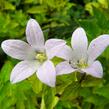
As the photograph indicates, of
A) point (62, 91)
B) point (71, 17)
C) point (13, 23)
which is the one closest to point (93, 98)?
point (62, 91)

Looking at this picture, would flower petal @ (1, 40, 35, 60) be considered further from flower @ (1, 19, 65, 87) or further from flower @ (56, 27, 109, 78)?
flower @ (56, 27, 109, 78)

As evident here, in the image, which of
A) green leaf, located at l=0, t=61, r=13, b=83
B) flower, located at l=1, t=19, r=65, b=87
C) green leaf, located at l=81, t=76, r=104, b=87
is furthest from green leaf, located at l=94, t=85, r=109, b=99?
green leaf, located at l=0, t=61, r=13, b=83

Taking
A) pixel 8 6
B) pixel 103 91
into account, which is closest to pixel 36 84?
pixel 103 91

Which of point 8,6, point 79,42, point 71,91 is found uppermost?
point 79,42

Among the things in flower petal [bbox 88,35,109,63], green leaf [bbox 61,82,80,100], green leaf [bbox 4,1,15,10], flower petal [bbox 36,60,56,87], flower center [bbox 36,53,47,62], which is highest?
flower petal [bbox 88,35,109,63]

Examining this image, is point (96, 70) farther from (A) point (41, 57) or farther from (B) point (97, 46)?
(A) point (41, 57)

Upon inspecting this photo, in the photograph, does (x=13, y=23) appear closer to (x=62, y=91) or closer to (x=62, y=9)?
(x=62, y=9)
